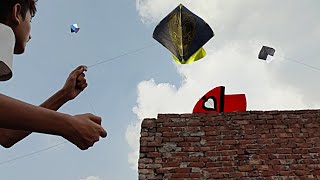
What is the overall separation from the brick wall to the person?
4200 millimetres

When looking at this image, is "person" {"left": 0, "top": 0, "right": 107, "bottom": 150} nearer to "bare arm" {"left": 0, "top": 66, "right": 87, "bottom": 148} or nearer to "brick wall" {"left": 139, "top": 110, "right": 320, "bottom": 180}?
"bare arm" {"left": 0, "top": 66, "right": 87, "bottom": 148}

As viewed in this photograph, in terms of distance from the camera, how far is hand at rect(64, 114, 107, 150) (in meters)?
1.29

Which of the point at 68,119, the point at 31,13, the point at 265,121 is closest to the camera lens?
the point at 68,119

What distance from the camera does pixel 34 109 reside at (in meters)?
1.22

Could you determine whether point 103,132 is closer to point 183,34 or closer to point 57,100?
point 57,100

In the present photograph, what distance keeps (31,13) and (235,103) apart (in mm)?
5544

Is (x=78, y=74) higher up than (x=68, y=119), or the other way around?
(x=78, y=74)

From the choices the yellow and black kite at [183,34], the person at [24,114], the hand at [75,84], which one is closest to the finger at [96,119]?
the person at [24,114]

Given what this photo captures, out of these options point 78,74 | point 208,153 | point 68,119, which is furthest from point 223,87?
point 68,119

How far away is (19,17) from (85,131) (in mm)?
466

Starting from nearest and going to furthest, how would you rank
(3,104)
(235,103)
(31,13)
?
(3,104), (31,13), (235,103)

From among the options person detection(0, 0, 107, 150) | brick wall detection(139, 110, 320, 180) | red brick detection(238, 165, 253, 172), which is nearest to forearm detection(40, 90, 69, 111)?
person detection(0, 0, 107, 150)

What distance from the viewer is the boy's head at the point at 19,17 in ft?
4.60

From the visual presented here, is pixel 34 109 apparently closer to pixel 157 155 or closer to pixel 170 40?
pixel 157 155
